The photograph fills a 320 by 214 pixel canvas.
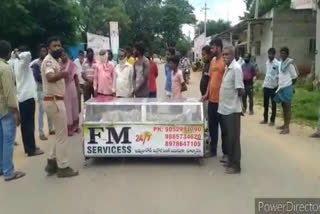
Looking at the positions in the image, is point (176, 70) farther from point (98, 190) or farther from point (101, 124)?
point (98, 190)

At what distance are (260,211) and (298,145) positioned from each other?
420cm

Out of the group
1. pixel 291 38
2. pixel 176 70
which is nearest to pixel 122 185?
pixel 176 70

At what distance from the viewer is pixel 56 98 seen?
7.14 m

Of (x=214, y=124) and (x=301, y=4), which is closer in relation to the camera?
(x=214, y=124)

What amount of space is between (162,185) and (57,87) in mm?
2010

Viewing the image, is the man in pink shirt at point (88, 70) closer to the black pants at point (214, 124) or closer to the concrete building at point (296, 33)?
the black pants at point (214, 124)

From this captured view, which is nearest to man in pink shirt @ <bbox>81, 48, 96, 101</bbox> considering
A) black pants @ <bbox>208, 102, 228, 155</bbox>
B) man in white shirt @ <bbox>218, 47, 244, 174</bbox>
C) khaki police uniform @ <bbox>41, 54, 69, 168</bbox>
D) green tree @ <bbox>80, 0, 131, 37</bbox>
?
black pants @ <bbox>208, 102, 228, 155</bbox>

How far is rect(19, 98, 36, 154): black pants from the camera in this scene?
8594 mm

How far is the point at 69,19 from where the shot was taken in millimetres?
28656

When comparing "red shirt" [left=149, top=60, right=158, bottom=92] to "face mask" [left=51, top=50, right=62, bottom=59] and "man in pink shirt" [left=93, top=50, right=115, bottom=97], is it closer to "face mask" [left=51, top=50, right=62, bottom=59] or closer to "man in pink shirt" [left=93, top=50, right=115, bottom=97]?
"man in pink shirt" [left=93, top=50, right=115, bottom=97]

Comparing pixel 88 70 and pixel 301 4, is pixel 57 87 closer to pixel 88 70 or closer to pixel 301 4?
pixel 88 70

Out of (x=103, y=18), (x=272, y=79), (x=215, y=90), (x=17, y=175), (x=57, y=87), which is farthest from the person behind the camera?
(x=103, y=18)

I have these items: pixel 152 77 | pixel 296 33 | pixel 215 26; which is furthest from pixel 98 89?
pixel 215 26

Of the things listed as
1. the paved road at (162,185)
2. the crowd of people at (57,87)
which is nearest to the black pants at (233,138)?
the paved road at (162,185)
